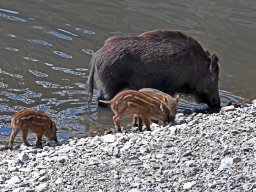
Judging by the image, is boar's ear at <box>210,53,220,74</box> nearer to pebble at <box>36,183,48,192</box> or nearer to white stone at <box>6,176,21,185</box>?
white stone at <box>6,176,21,185</box>

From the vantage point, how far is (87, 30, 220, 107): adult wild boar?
10.9 meters

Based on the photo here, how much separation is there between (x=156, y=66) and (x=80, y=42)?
302 cm

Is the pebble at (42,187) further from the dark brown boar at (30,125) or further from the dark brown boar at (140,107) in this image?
the dark brown boar at (140,107)

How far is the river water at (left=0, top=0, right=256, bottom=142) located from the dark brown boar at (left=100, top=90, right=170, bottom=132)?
83cm

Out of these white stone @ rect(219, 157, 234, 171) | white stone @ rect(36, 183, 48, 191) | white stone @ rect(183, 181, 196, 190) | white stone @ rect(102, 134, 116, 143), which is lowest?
white stone @ rect(102, 134, 116, 143)

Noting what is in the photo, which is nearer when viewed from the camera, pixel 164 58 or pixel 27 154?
pixel 27 154

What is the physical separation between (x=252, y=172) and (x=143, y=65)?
4334 millimetres

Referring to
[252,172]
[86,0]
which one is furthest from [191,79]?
[86,0]

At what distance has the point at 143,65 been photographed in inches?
434

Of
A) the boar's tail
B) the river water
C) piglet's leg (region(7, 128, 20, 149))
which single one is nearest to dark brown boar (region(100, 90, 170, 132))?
the river water

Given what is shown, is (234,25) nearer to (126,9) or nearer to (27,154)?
(126,9)

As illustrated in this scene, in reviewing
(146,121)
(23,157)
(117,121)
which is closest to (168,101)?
(146,121)

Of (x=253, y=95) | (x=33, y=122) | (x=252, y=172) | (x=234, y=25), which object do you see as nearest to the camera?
(x=252, y=172)

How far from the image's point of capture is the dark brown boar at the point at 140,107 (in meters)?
9.13
